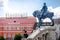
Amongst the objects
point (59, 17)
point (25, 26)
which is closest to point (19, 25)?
point (25, 26)

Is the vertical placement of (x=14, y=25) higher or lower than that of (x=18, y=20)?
lower

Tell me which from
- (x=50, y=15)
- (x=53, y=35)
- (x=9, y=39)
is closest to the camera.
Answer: (x=53, y=35)

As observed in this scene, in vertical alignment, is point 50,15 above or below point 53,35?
above

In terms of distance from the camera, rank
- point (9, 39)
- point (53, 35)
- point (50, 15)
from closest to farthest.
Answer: point (53, 35), point (50, 15), point (9, 39)

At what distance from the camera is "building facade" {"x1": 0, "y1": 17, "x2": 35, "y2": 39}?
2241 cm

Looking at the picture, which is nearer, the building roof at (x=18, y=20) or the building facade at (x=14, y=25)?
the building facade at (x=14, y=25)

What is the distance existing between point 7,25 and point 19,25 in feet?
3.28

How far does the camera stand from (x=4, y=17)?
22.8 m

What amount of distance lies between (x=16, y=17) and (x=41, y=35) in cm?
832

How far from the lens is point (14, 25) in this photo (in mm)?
22625

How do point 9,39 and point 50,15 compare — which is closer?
point 50,15

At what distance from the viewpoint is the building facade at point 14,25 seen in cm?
2241

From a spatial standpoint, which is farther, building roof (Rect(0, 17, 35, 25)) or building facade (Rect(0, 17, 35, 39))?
building roof (Rect(0, 17, 35, 25))

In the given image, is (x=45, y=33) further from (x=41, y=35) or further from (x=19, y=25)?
(x=19, y=25)
